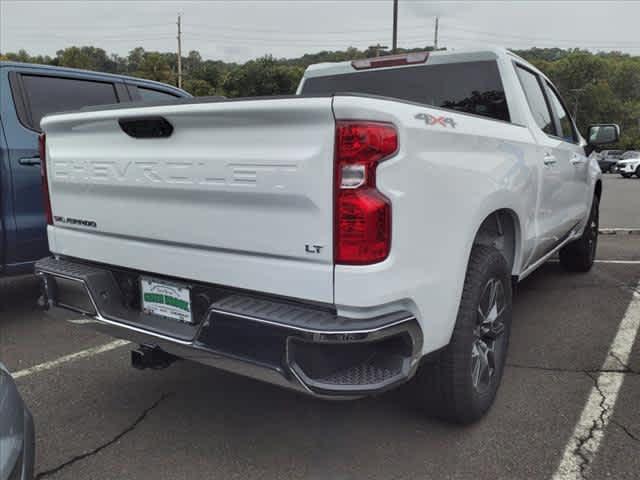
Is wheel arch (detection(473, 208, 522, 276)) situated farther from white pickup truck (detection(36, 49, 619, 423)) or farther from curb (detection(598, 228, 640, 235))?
curb (detection(598, 228, 640, 235))

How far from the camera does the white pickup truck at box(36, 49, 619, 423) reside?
1952 mm

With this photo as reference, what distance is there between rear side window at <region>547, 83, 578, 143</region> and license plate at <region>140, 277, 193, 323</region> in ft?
10.8

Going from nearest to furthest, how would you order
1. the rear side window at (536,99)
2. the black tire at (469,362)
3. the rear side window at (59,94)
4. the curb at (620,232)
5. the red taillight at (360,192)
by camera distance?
the red taillight at (360,192)
the black tire at (469,362)
the rear side window at (536,99)
the rear side window at (59,94)
the curb at (620,232)

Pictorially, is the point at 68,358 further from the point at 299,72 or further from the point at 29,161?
the point at 299,72

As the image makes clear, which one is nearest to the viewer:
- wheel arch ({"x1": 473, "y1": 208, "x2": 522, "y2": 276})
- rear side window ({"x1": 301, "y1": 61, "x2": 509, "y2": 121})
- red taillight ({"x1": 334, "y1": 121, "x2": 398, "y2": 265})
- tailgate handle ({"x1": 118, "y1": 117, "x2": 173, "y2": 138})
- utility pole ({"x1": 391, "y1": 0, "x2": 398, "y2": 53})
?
red taillight ({"x1": 334, "y1": 121, "x2": 398, "y2": 265})

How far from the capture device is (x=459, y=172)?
7.72ft

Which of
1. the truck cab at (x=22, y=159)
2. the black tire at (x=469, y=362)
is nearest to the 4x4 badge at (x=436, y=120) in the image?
the black tire at (x=469, y=362)

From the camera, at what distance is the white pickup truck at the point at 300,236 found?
195 centimetres

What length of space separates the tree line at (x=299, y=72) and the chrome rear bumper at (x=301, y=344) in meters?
31.8

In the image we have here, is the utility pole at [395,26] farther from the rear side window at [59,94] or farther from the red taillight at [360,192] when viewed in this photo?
the red taillight at [360,192]

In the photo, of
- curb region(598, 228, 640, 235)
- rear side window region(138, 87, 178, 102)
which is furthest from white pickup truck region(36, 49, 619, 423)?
curb region(598, 228, 640, 235)

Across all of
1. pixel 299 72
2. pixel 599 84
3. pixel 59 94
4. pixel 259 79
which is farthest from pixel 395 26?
pixel 599 84

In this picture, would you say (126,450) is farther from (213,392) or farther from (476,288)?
(476,288)

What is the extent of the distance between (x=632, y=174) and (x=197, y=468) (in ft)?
111
